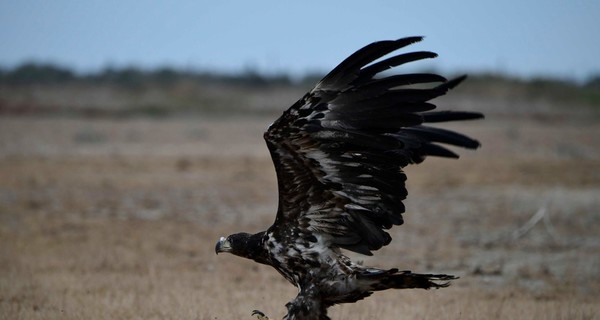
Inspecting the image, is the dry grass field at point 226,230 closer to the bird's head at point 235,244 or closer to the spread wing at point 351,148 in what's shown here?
the bird's head at point 235,244

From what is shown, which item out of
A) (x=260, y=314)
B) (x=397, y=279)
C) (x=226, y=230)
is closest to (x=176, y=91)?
(x=226, y=230)

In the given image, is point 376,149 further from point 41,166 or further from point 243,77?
point 243,77

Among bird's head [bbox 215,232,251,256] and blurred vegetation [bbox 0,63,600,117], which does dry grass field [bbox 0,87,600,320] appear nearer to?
bird's head [bbox 215,232,251,256]

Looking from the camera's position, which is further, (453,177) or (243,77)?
(243,77)

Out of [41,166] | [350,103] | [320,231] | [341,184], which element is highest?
[350,103]

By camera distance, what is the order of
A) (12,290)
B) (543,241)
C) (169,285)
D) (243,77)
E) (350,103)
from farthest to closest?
1. (243,77)
2. (543,241)
3. (169,285)
4. (12,290)
5. (350,103)

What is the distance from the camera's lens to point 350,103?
707cm

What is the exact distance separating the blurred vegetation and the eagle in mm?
45486

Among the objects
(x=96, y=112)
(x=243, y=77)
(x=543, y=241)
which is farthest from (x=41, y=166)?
(x=243, y=77)

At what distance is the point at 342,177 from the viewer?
7.31 m

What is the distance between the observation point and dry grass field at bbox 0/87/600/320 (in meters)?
9.70

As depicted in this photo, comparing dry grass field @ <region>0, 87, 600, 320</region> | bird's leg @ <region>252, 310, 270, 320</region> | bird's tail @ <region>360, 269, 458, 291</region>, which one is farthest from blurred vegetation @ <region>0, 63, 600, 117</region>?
bird's tail @ <region>360, 269, 458, 291</region>

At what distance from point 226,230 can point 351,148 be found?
10317 mm

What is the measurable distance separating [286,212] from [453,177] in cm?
1898
